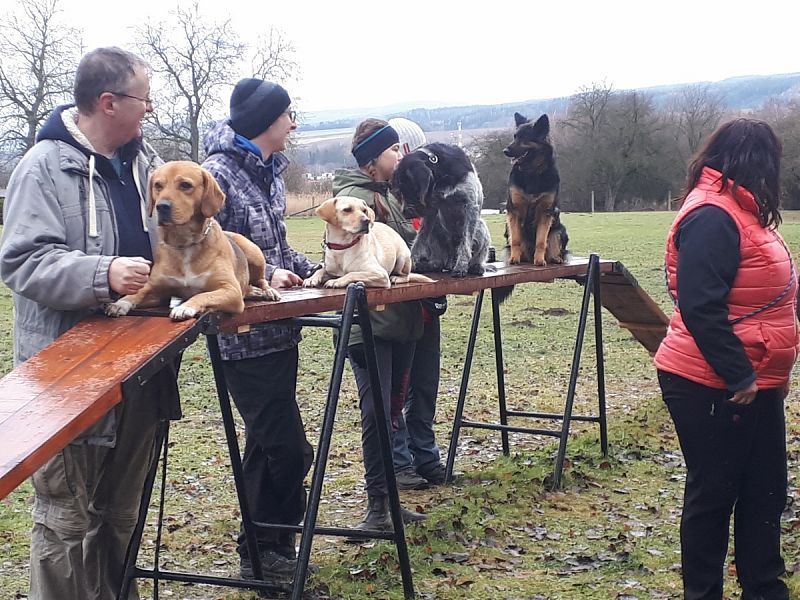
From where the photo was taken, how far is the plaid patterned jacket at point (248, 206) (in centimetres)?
489

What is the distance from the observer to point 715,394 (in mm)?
4332

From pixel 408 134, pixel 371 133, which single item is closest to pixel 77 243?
pixel 371 133

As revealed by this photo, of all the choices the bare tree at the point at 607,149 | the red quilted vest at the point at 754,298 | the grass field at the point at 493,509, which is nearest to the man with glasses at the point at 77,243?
the grass field at the point at 493,509

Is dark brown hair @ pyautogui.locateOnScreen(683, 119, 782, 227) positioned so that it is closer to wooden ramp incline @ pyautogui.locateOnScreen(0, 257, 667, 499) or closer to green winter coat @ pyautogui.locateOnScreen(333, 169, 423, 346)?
wooden ramp incline @ pyautogui.locateOnScreen(0, 257, 667, 499)

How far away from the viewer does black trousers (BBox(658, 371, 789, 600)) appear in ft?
14.3

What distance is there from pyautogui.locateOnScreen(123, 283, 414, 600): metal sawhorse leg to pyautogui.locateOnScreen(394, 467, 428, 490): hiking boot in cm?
210

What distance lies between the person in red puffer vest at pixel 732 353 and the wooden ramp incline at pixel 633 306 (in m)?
3.59

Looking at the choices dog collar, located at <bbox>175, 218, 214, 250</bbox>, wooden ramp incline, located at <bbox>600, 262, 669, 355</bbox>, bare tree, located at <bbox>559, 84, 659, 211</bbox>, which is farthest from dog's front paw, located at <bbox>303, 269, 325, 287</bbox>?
bare tree, located at <bbox>559, 84, 659, 211</bbox>

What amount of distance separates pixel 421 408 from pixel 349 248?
8.38 ft

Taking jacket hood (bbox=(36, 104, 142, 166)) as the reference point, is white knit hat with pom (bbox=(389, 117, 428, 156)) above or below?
below

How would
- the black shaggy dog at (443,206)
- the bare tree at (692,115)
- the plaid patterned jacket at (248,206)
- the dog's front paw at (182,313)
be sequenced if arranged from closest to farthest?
the dog's front paw at (182,313), the plaid patterned jacket at (248,206), the black shaggy dog at (443,206), the bare tree at (692,115)

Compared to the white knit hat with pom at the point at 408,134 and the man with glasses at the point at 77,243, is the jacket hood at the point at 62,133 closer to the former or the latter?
the man with glasses at the point at 77,243

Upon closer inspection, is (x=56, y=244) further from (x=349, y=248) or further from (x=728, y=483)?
(x=728, y=483)

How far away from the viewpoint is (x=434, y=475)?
7.59m
